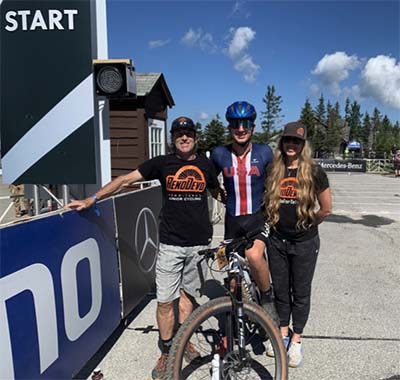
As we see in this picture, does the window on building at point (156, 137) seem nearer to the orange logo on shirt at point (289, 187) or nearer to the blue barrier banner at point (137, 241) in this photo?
the blue barrier banner at point (137, 241)

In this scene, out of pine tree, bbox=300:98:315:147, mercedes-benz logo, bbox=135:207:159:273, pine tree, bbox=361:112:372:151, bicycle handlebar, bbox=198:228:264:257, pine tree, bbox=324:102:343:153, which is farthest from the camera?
pine tree, bbox=361:112:372:151

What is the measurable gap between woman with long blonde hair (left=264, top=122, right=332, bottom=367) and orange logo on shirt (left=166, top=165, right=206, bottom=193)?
54 centimetres

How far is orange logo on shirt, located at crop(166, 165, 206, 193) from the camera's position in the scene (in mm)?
2936

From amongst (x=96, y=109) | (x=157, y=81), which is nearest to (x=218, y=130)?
(x=157, y=81)

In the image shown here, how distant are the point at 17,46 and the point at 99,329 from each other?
2414 mm

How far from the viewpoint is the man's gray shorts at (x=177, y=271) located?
298 centimetres

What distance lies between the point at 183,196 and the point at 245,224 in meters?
0.54

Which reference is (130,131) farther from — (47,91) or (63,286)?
(63,286)

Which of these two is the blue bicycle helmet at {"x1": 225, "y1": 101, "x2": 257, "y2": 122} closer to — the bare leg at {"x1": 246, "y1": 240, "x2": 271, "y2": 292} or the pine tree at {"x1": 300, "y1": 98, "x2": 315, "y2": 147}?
the bare leg at {"x1": 246, "y1": 240, "x2": 271, "y2": 292}

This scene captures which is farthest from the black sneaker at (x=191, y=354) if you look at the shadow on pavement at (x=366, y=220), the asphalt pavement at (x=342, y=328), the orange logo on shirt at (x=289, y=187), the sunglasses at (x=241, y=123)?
the shadow on pavement at (x=366, y=220)

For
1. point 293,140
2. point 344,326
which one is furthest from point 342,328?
point 293,140

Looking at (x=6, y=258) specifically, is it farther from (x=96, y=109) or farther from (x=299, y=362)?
Answer: (x=299, y=362)

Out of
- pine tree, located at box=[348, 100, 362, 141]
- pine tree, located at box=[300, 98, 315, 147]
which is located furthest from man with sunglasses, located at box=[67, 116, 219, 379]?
pine tree, located at box=[348, 100, 362, 141]

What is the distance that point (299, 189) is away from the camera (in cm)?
295
